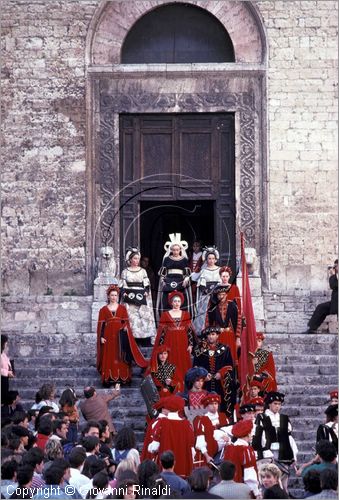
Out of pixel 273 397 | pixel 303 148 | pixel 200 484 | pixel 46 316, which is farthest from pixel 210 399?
pixel 303 148

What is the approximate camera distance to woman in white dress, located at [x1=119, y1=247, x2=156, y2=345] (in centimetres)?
2214

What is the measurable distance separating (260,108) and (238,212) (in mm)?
1659

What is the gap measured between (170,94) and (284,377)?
18.7 ft

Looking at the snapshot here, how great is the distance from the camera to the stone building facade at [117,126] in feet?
80.1

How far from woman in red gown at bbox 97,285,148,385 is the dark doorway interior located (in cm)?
376

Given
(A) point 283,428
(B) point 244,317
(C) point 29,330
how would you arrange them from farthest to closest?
(C) point 29,330, (B) point 244,317, (A) point 283,428

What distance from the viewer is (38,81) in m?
24.6

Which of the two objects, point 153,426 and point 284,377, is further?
point 284,377

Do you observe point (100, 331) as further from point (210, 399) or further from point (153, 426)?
point (153, 426)

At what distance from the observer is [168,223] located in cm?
2638

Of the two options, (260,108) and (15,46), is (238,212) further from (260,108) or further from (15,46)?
(15,46)

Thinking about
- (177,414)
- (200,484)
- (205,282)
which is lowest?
(200,484)

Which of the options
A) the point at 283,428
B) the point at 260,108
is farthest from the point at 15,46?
the point at 283,428

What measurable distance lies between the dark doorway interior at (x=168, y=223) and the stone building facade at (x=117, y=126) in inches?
30.4
